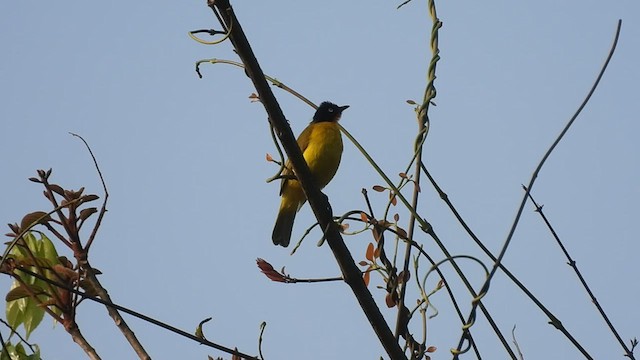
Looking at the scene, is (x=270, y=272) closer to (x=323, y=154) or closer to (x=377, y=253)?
(x=377, y=253)

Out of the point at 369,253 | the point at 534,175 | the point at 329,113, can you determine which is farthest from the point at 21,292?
the point at 329,113

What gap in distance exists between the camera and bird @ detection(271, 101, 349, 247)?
5664 mm

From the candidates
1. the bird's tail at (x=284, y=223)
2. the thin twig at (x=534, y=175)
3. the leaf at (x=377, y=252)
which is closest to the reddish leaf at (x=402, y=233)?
the leaf at (x=377, y=252)

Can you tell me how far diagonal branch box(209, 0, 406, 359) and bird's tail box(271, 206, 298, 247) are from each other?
11.0ft

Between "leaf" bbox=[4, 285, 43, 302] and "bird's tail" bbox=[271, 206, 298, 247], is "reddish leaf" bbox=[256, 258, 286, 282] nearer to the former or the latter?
"leaf" bbox=[4, 285, 43, 302]

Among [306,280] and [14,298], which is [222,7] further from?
[14,298]

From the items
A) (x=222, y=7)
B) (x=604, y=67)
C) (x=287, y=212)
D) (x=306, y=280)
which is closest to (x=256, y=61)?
(x=222, y=7)

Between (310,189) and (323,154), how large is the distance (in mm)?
3366

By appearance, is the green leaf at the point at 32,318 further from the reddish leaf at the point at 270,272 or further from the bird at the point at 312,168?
the bird at the point at 312,168

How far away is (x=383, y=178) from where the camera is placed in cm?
230

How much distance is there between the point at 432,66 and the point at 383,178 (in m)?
0.35

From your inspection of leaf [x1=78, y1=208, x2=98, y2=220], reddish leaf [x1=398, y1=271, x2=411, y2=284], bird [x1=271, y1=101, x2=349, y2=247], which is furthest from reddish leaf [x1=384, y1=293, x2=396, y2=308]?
bird [x1=271, y1=101, x2=349, y2=247]

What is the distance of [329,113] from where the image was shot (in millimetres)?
6723

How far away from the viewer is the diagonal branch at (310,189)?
6.72 feet
